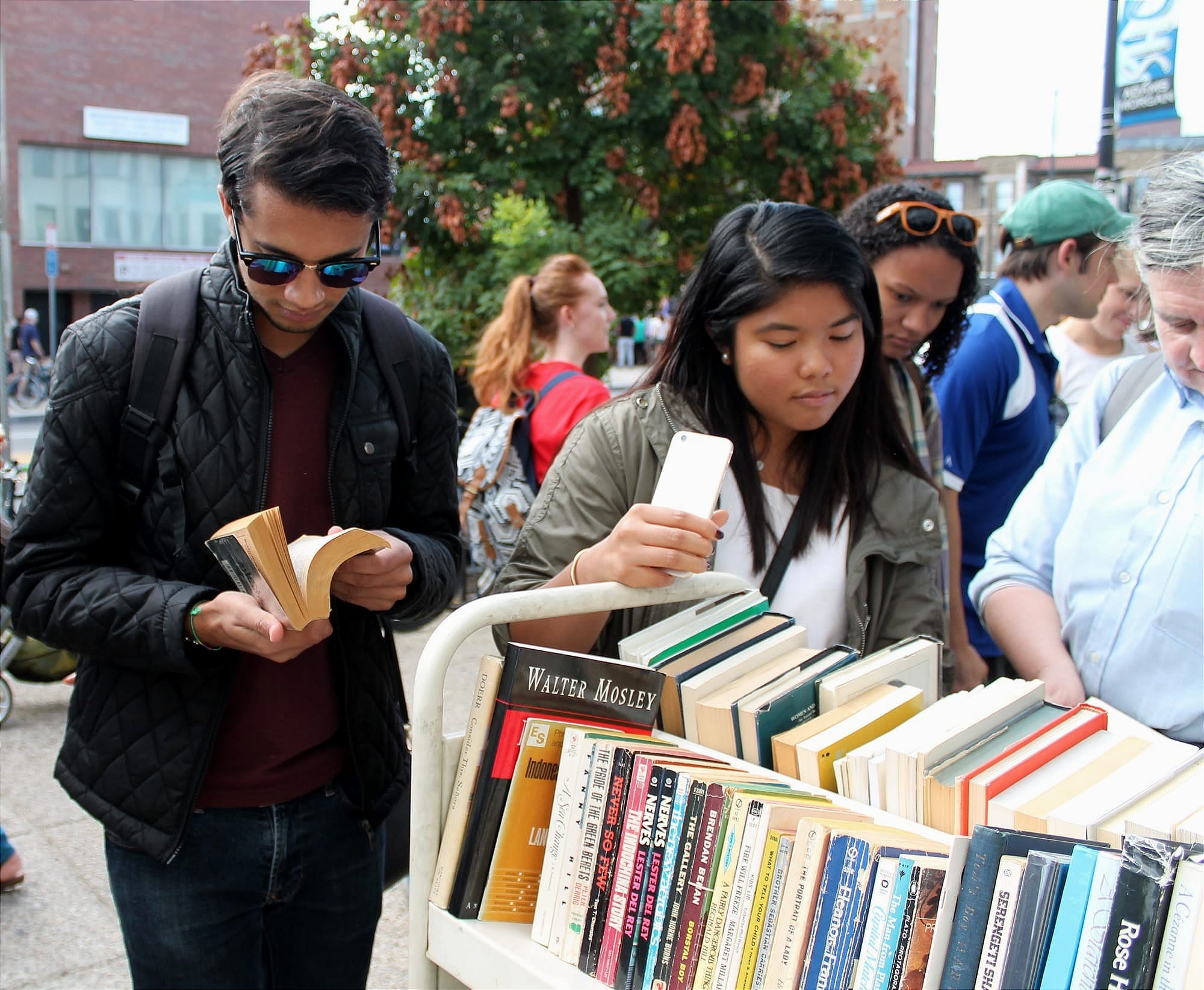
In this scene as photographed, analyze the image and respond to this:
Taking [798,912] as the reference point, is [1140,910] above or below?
above

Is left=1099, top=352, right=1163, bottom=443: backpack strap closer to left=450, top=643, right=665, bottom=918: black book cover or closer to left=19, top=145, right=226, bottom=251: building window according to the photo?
left=450, top=643, right=665, bottom=918: black book cover

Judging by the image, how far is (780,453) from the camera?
6.34 ft

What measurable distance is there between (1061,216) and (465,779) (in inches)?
104

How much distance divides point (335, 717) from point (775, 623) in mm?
766

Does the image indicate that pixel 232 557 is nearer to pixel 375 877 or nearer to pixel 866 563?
pixel 375 877

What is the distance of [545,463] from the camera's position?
3.88 m

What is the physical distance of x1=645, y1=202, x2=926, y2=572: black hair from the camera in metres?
1.79

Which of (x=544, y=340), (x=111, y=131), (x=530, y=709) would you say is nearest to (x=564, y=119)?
(x=544, y=340)

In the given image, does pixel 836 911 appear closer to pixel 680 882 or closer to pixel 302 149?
pixel 680 882

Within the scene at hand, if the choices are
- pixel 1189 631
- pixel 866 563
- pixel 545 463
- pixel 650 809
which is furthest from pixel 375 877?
pixel 545 463

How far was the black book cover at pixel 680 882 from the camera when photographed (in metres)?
1.20

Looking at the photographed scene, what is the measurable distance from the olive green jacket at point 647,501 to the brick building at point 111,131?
26110 mm

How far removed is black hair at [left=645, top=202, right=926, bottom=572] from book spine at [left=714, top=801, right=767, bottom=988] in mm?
703

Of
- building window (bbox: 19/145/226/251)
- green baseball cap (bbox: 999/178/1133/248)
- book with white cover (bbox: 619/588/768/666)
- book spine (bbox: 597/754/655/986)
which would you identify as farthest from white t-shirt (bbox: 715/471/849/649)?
building window (bbox: 19/145/226/251)
